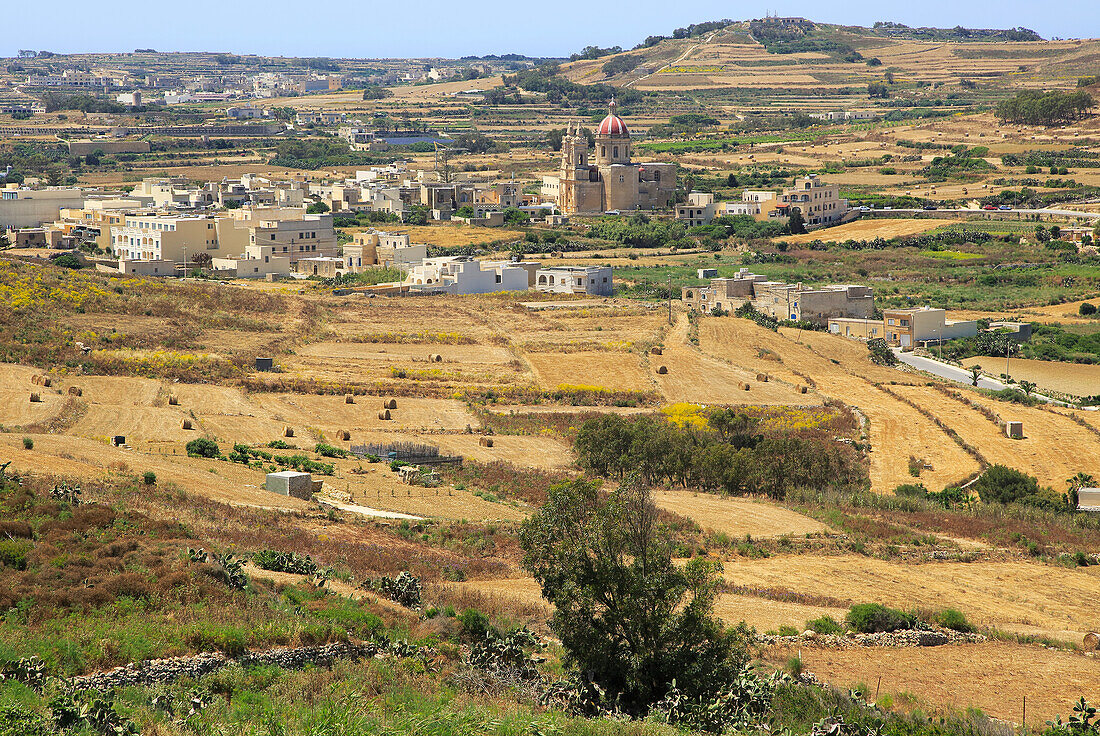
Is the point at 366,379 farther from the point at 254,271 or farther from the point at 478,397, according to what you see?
the point at 254,271

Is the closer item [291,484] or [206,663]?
[206,663]

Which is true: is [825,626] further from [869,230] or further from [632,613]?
[869,230]

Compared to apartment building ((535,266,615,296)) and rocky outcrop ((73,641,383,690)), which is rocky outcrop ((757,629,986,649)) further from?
apartment building ((535,266,615,296))

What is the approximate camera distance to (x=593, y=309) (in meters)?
47.3

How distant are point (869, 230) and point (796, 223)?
4192 millimetres

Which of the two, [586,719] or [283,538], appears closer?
[586,719]

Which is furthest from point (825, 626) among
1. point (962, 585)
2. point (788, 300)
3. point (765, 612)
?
point (788, 300)

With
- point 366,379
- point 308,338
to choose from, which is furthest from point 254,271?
point 366,379

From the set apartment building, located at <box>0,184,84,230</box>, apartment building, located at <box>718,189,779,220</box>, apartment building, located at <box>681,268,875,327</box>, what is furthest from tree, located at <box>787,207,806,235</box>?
apartment building, located at <box>0,184,84,230</box>

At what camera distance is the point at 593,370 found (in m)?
37.4

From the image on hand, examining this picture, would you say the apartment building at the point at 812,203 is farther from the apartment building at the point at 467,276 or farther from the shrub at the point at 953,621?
the shrub at the point at 953,621

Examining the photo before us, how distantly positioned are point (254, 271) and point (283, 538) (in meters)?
39.4

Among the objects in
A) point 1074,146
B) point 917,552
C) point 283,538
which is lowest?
point 917,552

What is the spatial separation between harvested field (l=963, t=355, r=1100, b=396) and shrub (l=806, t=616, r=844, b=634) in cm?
2401
